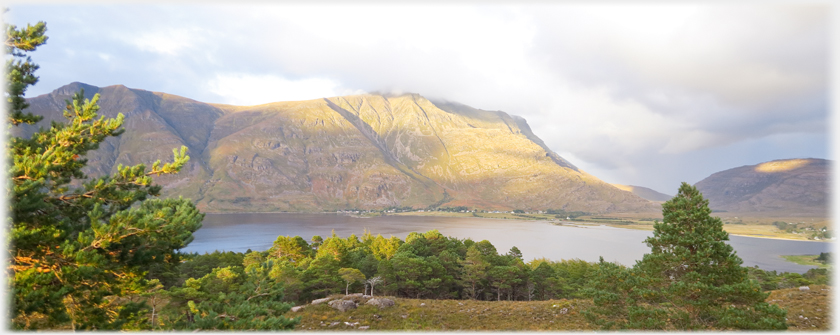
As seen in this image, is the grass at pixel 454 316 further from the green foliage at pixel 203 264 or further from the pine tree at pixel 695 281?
the green foliage at pixel 203 264

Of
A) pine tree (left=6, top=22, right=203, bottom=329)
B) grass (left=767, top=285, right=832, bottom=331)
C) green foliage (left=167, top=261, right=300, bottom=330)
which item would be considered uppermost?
pine tree (left=6, top=22, right=203, bottom=329)

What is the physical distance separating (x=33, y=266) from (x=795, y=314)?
23382mm

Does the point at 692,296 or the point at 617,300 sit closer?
the point at 692,296

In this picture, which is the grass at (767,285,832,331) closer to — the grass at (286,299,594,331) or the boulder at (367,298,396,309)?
the grass at (286,299,594,331)

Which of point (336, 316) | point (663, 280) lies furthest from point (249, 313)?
point (336, 316)

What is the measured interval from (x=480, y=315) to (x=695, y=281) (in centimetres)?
1120

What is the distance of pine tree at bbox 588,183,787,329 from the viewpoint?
346 inches

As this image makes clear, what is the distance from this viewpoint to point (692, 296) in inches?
381

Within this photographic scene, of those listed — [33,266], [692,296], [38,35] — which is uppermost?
[38,35]

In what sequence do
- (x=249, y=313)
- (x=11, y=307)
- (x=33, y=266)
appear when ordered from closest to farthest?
(x=11, y=307) < (x=33, y=266) < (x=249, y=313)

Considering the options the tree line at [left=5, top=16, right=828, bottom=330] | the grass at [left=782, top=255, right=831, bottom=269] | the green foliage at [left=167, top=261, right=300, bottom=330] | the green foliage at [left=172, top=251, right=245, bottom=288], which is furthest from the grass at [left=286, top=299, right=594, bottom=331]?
the grass at [left=782, top=255, right=831, bottom=269]

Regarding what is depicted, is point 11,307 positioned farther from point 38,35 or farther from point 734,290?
point 734,290

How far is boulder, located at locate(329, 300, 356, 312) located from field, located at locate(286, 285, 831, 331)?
358mm

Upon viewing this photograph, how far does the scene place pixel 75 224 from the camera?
6086mm
